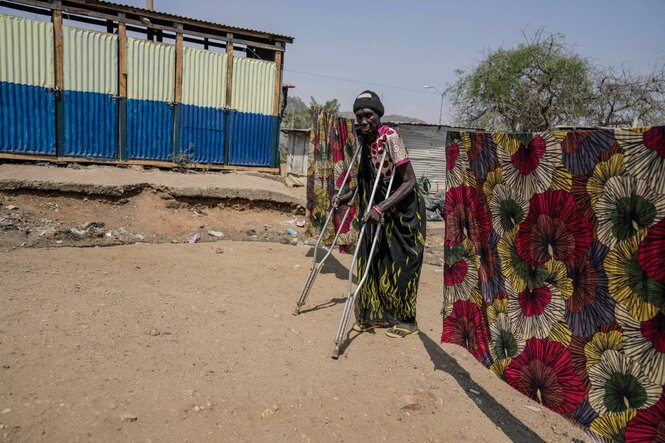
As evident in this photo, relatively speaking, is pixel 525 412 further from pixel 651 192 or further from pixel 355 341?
pixel 651 192

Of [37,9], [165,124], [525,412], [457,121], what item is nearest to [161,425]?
[525,412]

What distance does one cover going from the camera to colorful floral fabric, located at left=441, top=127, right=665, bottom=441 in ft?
6.31

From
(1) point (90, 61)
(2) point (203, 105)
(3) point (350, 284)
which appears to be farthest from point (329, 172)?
(1) point (90, 61)

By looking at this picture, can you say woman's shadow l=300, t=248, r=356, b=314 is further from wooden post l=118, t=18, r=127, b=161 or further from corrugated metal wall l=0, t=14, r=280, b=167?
wooden post l=118, t=18, r=127, b=161

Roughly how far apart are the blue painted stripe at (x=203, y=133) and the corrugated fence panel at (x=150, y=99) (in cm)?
36

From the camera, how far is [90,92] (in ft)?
33.8

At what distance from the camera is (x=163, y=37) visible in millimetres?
11383

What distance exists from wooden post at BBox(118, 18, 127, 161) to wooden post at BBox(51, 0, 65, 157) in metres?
1.13

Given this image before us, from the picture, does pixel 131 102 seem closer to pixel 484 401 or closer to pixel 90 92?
pixel 90 92

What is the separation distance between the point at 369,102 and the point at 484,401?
2459 millimetres

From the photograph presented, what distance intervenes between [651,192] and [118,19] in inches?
448

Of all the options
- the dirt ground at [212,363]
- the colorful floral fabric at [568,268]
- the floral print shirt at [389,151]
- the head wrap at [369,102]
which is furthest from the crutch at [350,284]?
the colorful floral fabric at [568,268]

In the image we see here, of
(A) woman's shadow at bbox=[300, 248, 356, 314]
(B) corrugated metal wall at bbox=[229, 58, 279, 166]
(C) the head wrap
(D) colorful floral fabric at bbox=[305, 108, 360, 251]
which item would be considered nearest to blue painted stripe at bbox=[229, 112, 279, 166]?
(B) corrugated metal wall at bbox=[229, 58, 279, 166]

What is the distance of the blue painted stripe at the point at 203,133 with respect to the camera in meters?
11.4
